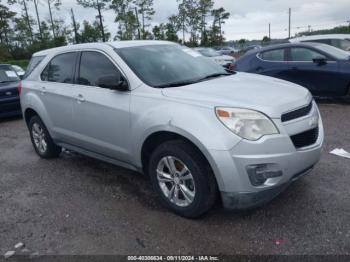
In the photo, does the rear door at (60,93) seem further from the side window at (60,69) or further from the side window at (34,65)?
the side window at (34,65)

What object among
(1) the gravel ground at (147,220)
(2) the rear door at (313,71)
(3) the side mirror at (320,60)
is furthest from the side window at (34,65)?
(3) the side mirror at (320,60)

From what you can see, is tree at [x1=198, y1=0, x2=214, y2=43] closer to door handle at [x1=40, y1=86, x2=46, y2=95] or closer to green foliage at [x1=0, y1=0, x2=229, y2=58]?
green foliage at [x1=0, y1=0, x2=229, y2=58]

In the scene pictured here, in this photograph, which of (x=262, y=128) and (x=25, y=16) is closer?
(x=262, y=128)

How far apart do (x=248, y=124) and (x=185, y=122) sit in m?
0.56

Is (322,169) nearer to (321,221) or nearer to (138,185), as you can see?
(321,221)

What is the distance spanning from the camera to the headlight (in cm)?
308

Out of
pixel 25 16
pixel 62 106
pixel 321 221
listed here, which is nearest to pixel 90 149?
pixel 62 106

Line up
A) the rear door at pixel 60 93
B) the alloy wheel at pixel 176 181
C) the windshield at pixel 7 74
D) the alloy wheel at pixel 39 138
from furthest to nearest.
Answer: the windshield at pixel 7 74, the alloy wheel at pixel 39 138, the rear door at pixel 60 93, the alloy wheel at pixel 176 181

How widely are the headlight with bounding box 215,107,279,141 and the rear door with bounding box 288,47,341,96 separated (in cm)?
572

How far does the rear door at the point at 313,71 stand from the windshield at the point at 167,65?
4427 mm

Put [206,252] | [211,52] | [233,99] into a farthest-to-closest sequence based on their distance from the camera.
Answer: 1. [211,52]
2. [233,99]
3. [206,252]

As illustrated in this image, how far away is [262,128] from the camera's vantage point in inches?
122

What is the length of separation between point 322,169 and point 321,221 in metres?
1.35

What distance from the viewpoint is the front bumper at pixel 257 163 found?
303 centimetres
